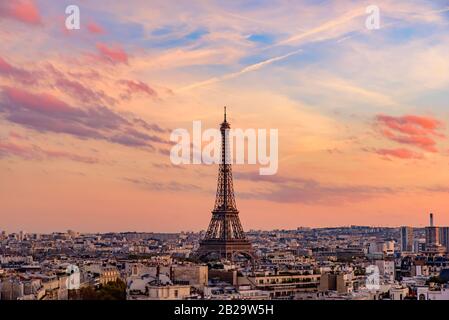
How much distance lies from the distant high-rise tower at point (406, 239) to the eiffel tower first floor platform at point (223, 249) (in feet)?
12.4

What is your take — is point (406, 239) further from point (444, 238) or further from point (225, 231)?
point (225, 231)

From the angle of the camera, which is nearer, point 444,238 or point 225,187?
point 225,187

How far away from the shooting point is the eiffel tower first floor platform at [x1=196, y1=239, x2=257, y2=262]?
853 inches

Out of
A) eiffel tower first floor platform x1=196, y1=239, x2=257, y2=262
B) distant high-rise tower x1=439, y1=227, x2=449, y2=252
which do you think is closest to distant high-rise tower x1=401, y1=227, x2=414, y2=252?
distant high-rise tower x1=439, y1=227, x2=449, y2=252

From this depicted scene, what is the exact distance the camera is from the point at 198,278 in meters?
14.6

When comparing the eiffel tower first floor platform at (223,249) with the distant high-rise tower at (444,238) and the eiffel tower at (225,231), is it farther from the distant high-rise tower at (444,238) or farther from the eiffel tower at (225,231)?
the distant high-rise tower at (444,238)

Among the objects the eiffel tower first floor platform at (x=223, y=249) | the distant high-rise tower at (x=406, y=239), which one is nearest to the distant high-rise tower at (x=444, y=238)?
the distant high-rise tower at (x=406, y=239)

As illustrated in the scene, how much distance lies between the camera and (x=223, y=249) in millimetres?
21969

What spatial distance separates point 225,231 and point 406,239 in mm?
6426

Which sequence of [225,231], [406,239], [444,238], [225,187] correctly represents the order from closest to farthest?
[225,187] < [225,231] < [444,238] < [406,239]

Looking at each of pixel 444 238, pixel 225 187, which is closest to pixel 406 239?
pixel 444 238
